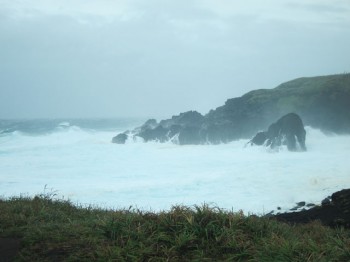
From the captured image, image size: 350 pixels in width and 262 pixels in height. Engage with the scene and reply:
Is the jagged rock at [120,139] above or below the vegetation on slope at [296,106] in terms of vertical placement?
below

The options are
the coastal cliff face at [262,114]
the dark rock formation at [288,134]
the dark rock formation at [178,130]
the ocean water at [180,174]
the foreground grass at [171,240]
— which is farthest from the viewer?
the dark rock formation at [178,130]

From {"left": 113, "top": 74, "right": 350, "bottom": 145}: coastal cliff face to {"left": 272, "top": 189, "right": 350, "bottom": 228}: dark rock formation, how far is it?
32361 millimetres

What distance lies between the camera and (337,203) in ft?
43.0

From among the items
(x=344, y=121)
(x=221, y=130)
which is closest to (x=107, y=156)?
(x=221, y=130)

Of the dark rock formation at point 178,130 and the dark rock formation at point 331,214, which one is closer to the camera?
the dark rock formation at point 331,214

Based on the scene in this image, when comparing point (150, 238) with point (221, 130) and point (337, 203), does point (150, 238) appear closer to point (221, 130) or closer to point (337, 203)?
point (337, 203)

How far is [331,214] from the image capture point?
1241 cm

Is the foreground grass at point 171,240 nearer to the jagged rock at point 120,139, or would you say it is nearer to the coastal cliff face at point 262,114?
the coastal cliff face at point 262,114

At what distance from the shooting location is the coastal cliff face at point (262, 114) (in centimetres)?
4559

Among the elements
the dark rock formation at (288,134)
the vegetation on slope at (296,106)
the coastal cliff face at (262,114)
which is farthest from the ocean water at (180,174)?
the vegetation on slope at (296,106)

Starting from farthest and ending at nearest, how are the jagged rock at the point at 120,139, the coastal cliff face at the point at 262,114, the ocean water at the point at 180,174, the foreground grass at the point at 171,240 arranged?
the jagged rock at the point at 120,139 → the coastal cliff face at the point at 262,114 → the ocean water at the point at 180,174 → the foreground grass at the point at 171,240

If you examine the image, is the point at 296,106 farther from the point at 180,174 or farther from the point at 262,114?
the point at 180,174

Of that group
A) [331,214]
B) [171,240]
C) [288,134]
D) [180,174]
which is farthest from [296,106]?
[171,240]

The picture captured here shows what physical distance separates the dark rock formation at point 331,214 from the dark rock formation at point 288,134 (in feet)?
78.8
